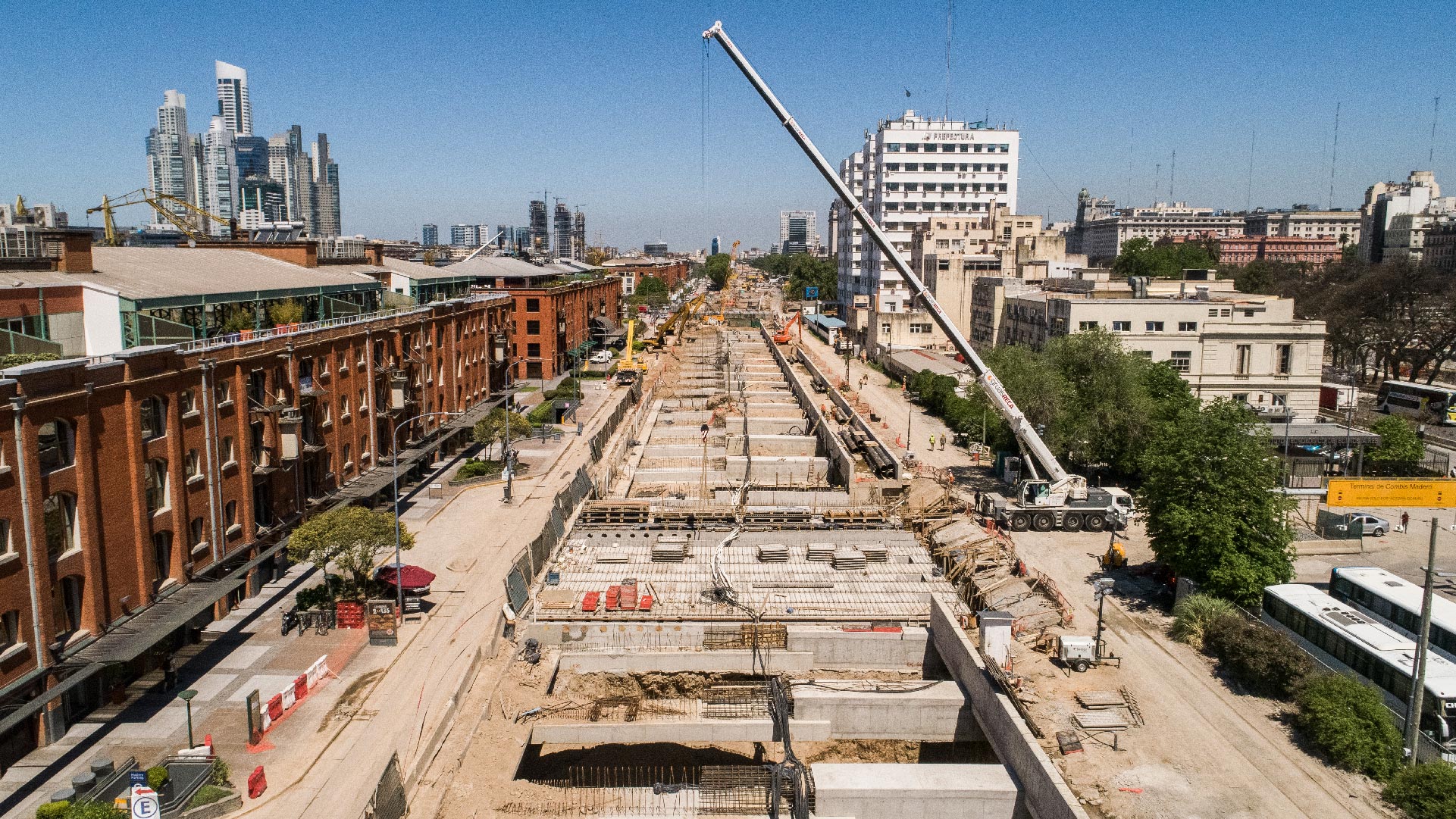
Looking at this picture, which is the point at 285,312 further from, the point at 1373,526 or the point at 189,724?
the point at 1373,526

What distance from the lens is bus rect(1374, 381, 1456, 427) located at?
62.8 m

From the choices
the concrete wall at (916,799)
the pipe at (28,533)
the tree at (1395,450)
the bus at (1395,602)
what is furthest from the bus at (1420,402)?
the pipe at (28,533)

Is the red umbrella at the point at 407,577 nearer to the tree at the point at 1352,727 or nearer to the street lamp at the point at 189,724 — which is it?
the street lamp at the point at 189,724

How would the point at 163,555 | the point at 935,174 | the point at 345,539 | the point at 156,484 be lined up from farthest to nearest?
the point at 935,174, the point at 345,539, the point at 163,555, the point at 156,484

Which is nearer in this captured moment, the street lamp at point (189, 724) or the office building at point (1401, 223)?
the street lamp at point (189, 724)

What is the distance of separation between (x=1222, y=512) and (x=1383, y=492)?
13.4 metres

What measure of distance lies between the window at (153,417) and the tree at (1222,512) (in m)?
31.6

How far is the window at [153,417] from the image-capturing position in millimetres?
26234

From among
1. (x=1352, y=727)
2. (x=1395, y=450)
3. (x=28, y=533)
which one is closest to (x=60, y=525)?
(x=28, y=533)

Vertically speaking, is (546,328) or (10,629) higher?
(546,328)

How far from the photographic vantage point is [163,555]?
88.8ft

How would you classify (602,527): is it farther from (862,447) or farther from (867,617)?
(862,447)

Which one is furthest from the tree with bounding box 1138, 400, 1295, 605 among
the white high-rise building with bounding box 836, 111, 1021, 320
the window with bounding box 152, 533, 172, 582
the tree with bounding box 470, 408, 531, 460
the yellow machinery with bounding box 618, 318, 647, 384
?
the white high-rise building with bounding box 836, 111, 1021, 320

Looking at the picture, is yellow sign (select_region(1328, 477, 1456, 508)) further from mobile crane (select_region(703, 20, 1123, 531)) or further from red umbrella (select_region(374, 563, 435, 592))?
red umbrella (select_region(374, 563, 435, 592))
